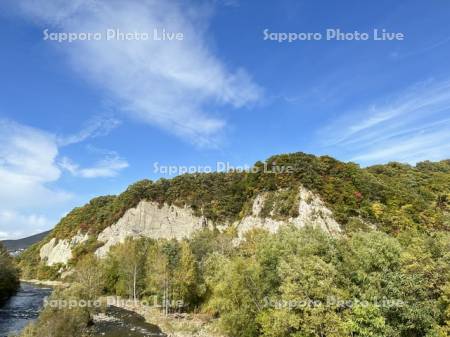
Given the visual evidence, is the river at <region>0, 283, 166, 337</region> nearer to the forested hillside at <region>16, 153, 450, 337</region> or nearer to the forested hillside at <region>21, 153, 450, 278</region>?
the forested hillside at <region>16, 153, 450, 337</region>

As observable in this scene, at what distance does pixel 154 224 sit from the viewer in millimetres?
118438

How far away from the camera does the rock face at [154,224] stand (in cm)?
11462

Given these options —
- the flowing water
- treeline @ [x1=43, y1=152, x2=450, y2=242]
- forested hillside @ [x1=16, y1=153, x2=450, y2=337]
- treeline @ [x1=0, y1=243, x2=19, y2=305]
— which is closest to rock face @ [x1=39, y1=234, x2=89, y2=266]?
treeline @ [x1=43, y1=152, x2=450, y2=242]

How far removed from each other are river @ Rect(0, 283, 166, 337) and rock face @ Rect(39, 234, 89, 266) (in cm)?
6555

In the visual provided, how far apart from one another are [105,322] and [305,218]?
52317 millimetres

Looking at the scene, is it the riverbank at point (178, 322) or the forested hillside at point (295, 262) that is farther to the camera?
the riverbank at point (178, 322)

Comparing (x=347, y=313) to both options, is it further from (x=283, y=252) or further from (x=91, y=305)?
(x=91, y=305)

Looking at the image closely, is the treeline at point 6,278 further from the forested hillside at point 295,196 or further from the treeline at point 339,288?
the treeline at point 339,288

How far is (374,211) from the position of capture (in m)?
78.7

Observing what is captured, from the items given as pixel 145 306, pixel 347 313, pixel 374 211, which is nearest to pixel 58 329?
pixel 347 313

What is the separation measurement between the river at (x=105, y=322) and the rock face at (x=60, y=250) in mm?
65552

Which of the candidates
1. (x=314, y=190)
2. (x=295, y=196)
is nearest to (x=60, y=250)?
(x=295, y=196)

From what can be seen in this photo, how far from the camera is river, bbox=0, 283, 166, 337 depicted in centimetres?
4094

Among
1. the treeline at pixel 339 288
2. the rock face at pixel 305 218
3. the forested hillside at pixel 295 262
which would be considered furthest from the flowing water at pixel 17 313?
the rock face at pixel 305 218
